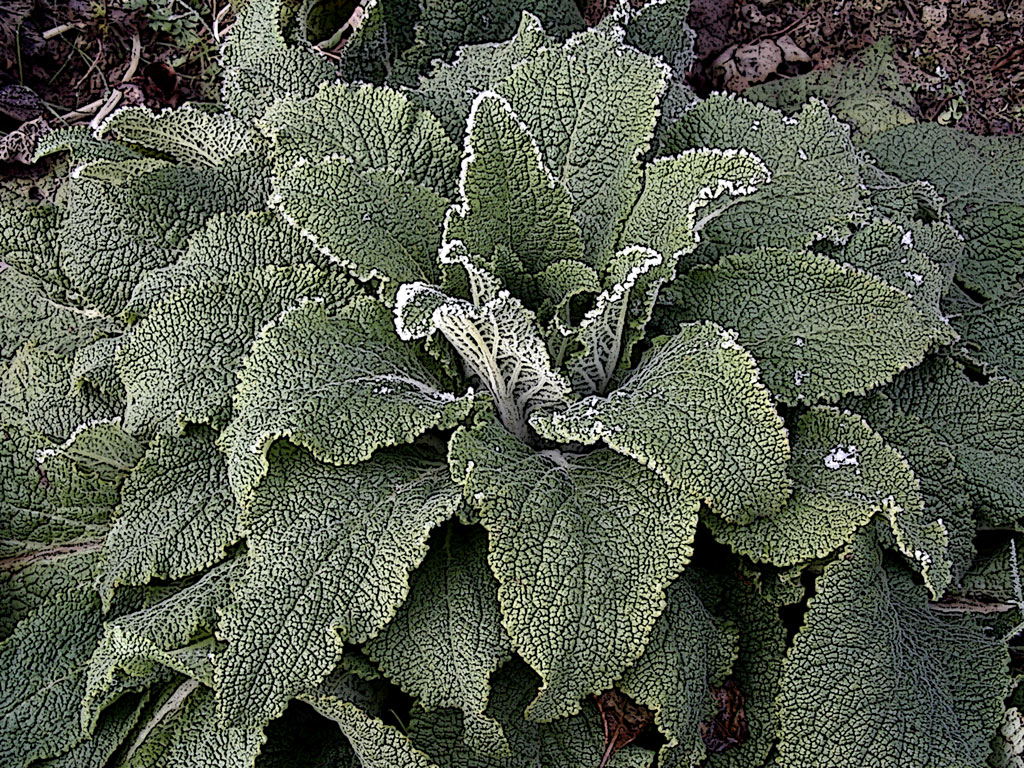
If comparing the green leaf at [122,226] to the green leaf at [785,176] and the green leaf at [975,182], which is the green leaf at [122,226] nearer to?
the green leaf at [785,176]

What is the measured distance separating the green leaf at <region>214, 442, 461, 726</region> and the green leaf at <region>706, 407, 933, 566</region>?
24.2 inches

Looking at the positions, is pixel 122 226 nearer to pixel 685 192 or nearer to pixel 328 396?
pixel 328 396

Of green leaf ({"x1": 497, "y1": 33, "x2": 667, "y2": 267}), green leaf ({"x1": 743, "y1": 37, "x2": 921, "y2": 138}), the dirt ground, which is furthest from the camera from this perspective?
the dirt ground

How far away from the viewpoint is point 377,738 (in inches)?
68.8

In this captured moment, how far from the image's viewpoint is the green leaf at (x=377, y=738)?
5.73 ft

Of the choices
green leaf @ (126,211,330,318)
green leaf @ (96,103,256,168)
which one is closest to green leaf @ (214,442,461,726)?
green leaf @ (126,211,330,318)

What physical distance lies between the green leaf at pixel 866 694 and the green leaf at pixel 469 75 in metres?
1.32

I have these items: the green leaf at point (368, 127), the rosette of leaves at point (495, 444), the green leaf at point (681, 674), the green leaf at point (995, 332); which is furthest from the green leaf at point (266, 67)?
the green leaf at point (995, 332)

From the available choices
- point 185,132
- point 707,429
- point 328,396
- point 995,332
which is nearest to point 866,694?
point 707,429

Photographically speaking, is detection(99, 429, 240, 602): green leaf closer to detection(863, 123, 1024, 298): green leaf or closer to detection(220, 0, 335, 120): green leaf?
detection(220, 0, 335, 120): green leaf

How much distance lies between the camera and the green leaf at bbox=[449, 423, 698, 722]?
161 centimetres

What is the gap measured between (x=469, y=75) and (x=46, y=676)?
5.59ft

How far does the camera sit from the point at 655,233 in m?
1.91

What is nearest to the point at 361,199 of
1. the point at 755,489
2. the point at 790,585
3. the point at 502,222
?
the point at 502,222
